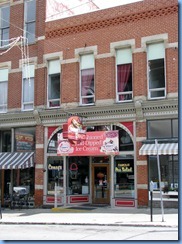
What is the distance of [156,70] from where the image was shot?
19.5 meters

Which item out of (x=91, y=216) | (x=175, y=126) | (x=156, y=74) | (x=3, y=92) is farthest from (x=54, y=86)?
(x=91, y=216)

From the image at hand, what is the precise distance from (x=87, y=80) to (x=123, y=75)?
208 centimetres

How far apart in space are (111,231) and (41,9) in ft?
47.9

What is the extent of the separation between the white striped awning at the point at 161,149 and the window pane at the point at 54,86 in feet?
20.6

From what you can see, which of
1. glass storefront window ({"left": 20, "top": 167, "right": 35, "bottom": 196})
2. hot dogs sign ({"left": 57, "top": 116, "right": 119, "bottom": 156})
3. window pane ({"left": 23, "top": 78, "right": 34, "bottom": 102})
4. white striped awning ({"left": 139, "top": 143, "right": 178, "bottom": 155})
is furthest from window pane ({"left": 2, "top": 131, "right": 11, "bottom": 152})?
white striped awning ({"left": 139, "top": 143, "right": 178, "bottom": 155})

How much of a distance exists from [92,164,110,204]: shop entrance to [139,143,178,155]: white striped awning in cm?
299

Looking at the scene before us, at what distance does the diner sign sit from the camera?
1967cm

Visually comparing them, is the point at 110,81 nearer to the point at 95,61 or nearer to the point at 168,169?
the point at 95,61

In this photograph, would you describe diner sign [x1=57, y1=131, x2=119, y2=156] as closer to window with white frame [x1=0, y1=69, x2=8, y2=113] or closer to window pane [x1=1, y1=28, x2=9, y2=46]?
window with white frame [x1=0, y1=69, x2=8, y2=113]

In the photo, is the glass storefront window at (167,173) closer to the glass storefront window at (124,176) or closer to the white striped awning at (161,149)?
the white striped awning at (161,149)

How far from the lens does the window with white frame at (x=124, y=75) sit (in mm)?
20078

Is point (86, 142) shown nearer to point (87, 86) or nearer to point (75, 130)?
point (75, 130)

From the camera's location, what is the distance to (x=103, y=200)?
2070 centimetres

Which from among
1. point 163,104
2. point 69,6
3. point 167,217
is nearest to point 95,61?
point 163,104
